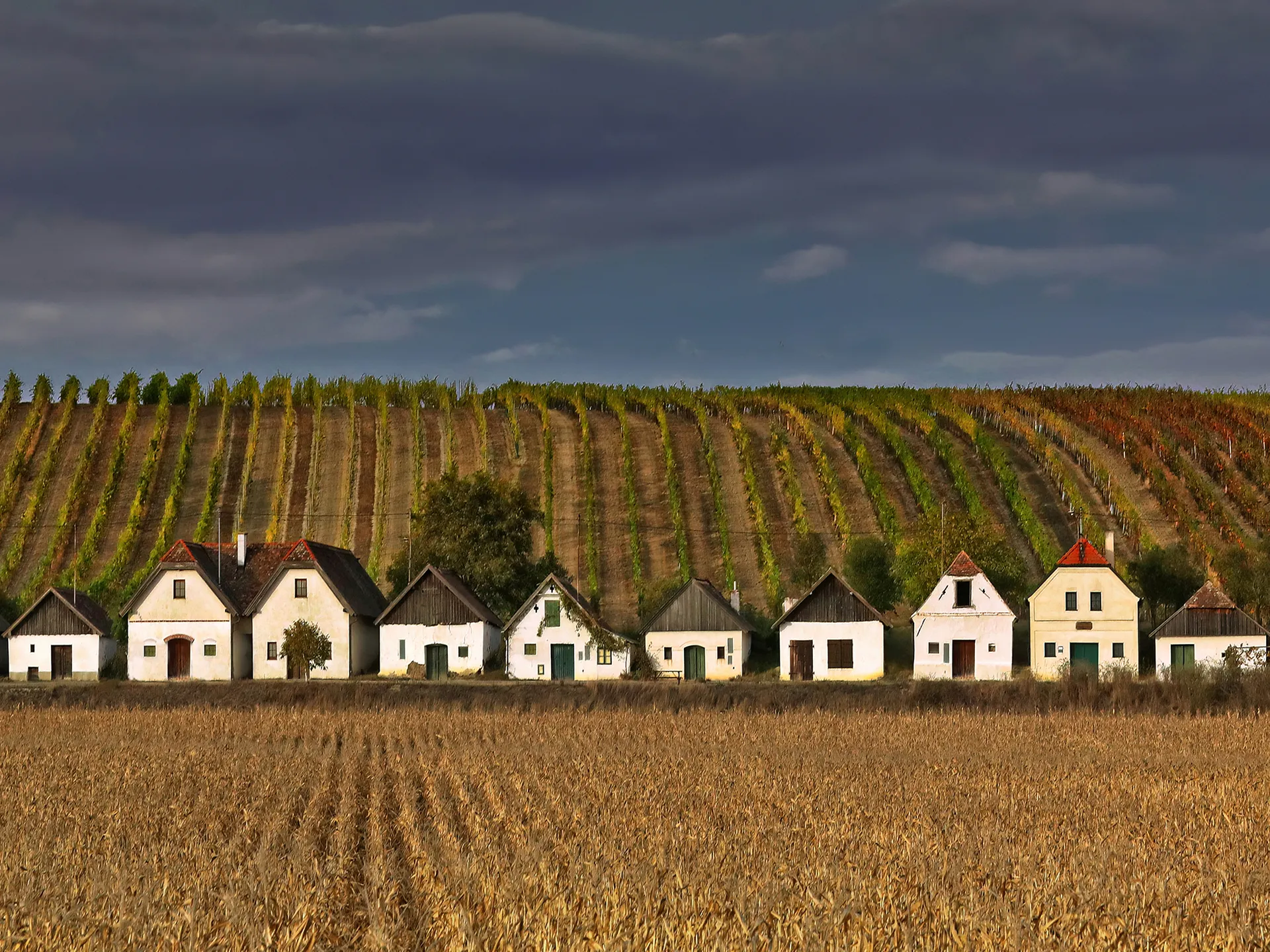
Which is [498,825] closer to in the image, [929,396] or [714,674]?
[714,674]

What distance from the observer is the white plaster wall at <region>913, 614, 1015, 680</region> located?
6044 centimetres

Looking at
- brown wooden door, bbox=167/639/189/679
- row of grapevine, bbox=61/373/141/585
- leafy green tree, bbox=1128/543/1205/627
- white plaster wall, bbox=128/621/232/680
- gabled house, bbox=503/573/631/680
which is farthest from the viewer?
row of grapevine, bbox=61/373/141/585

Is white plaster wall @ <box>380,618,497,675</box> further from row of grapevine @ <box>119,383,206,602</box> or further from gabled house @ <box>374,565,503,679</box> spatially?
row of grapevine @ <box>119,383,206,602</box>

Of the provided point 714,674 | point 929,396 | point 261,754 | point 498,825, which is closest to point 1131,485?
point 929,396

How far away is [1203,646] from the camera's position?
194 ft

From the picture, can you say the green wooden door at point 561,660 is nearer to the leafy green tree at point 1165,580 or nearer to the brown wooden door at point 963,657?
the brown wooden door at point 963,657

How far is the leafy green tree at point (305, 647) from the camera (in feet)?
203

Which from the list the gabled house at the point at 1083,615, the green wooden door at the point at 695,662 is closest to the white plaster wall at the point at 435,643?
the green wooden door at the point at 695,662

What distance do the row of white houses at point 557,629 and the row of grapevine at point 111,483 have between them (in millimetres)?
9822

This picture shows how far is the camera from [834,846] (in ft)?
61.0

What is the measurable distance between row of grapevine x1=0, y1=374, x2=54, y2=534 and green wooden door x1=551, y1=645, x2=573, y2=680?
44336 millimetres

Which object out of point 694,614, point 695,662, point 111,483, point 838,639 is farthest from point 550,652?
point 111,483

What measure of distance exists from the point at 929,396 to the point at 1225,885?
10676cm

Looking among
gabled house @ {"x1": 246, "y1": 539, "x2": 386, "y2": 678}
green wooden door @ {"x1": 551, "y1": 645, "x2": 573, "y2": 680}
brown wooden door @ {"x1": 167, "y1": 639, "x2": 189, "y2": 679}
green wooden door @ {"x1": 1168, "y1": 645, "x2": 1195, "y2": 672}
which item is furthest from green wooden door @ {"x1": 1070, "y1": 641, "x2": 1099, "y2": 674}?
brown wooden door @ {"x1": 167, "y1": 639, "x2": 189, "y2": 679}
